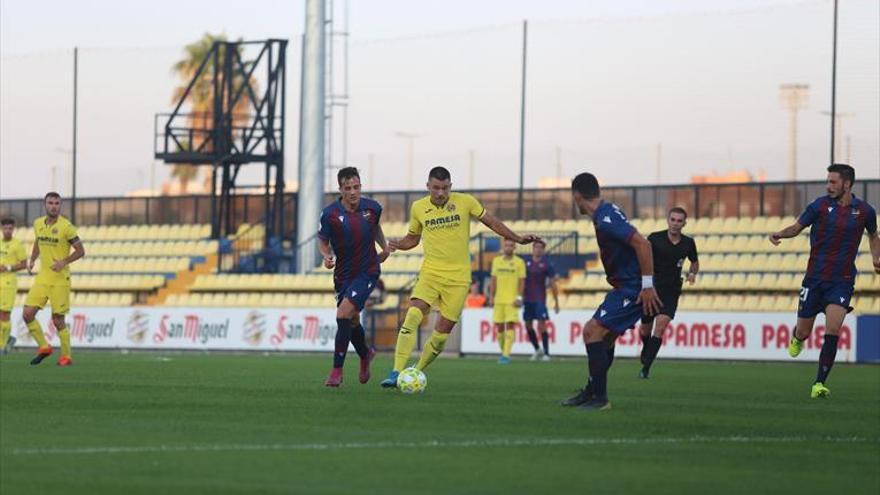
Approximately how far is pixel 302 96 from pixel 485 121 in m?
4.83

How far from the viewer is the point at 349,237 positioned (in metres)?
17.5

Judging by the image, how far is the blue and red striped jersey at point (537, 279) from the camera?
2991cm

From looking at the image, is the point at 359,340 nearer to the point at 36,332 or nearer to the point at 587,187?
the point at 587,187

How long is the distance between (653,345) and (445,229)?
19.2 ft

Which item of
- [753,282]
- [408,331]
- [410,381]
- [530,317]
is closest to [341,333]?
[408,331]

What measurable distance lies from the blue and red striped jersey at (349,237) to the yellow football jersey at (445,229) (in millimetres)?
692

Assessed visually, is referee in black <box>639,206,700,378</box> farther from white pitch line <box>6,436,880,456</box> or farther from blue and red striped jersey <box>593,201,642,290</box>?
white pitch line <box>6,436,880,456</box>

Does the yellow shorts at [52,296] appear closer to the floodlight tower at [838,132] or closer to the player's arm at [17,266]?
the player's arm at [17,266]

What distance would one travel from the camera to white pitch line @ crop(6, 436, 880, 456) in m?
10.3

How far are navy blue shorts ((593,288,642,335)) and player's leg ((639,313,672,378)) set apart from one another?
746 centimetres

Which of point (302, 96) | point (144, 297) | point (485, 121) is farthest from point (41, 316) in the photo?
point (485, 121)

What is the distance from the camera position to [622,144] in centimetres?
4231


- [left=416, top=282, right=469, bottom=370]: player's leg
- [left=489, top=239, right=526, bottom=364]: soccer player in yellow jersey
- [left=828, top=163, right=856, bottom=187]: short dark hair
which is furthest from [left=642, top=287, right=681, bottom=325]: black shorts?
[left=489, top=239, right=526, bottom=364]: soccer player in yellow jersey

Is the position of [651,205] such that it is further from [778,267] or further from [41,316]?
[41,316]
